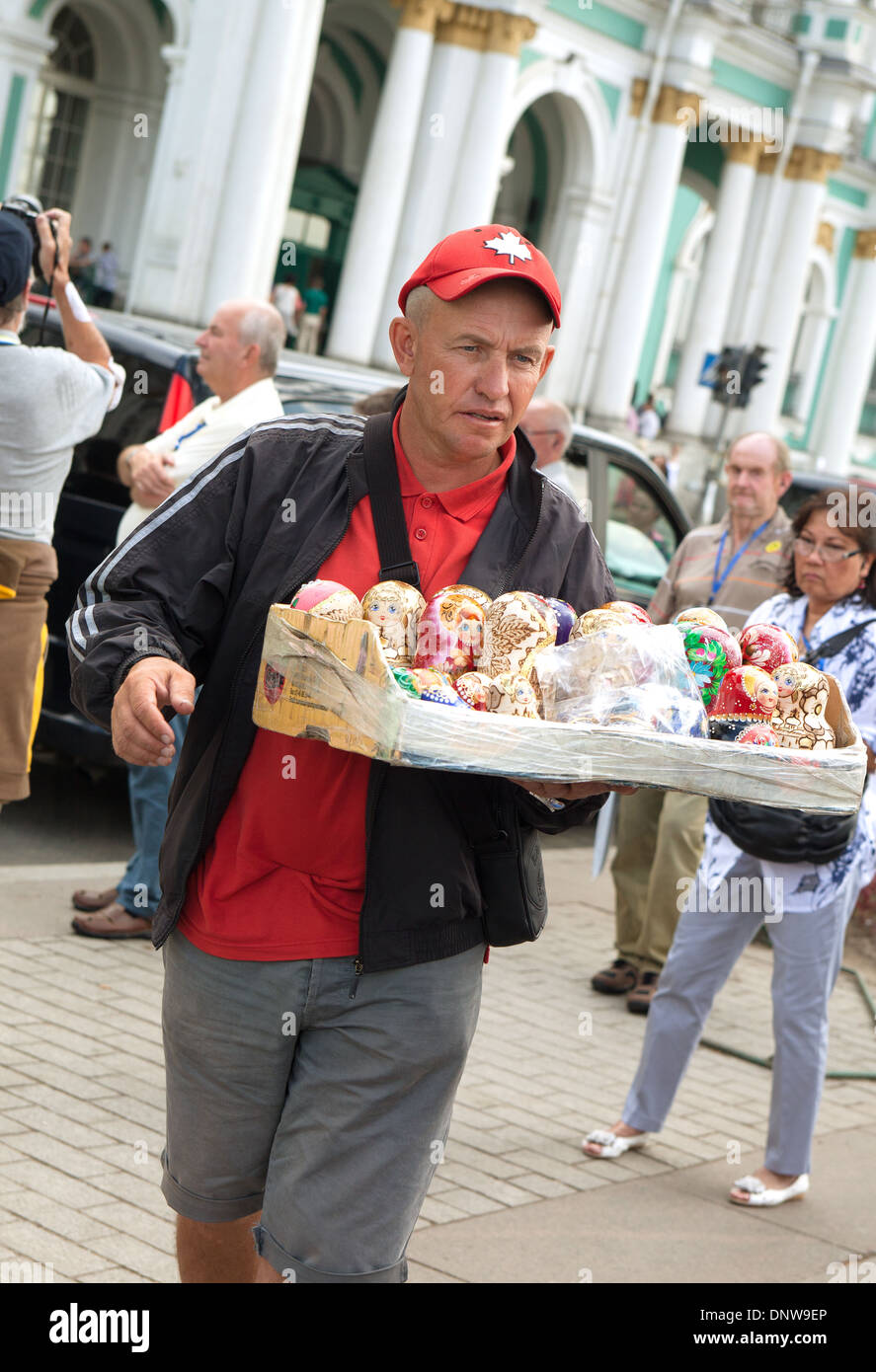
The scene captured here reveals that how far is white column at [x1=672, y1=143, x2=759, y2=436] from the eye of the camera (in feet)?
122

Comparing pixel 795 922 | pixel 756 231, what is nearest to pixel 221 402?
pixel 795 922

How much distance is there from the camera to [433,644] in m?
2.75

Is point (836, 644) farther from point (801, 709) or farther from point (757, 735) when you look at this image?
point (757, 735)

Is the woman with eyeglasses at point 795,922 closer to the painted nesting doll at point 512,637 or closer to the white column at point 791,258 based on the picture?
the painted nesting doll at point 512,637

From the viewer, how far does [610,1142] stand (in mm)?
5301

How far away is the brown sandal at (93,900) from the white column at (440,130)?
22405 mm

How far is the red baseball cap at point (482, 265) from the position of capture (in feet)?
9.04

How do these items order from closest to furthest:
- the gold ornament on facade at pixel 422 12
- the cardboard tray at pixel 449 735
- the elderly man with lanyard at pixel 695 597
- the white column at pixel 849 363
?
the cardboard tray at pixel 449 735 → the elderly man with lanyard at pixel 695 597 → the gold ornament on facade at pixel 422 12 → the white column at pixel 849 363

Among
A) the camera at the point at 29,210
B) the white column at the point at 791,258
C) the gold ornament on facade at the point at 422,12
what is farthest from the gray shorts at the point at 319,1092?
the white column at the point at 791,258

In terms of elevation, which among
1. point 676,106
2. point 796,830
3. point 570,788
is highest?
point 676,106

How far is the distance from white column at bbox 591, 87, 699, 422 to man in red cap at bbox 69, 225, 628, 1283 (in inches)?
1248

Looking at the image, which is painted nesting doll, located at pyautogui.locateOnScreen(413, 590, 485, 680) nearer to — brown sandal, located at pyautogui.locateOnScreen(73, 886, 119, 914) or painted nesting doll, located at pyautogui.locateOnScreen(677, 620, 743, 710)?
painted nesting doll, located at pyautogui.locateOnScreen(677, 620, 743, 710)

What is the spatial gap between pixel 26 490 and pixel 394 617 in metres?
2.60
